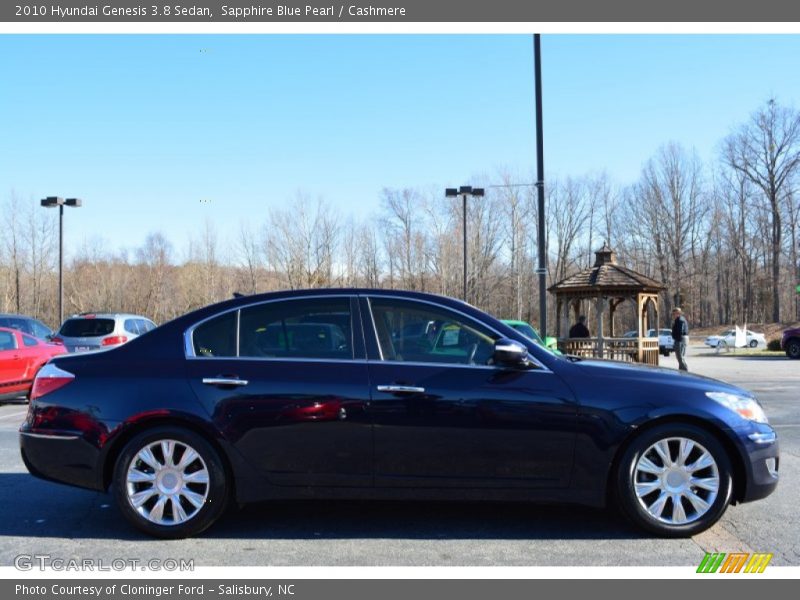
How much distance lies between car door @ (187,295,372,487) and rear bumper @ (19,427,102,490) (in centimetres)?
90

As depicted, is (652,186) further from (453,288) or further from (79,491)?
(79,491)

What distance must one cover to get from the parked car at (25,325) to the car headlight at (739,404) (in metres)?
13.5

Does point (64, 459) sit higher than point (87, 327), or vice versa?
point (87, 327)

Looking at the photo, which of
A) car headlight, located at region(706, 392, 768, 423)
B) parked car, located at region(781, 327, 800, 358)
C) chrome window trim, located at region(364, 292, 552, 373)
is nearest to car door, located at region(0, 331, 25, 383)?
chrome window trim, located at region(364, 292, 552, 373)

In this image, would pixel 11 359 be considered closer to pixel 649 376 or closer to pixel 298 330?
pixel 298 330

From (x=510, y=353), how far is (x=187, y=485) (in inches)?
92.2

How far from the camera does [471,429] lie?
4578 millimetres

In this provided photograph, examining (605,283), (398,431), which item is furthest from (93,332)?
(398,431)

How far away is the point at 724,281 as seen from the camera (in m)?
70.2

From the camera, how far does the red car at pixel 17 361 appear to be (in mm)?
12070

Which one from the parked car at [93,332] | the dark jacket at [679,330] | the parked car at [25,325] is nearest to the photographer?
the parked car at [25,325]

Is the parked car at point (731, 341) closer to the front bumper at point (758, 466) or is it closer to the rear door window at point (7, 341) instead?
the rear door window at point (7, 341)

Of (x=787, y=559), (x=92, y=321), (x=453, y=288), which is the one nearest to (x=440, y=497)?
(x=787, y=559)

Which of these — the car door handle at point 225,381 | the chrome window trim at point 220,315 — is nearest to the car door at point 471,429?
the chrome window trim at point 220,315
